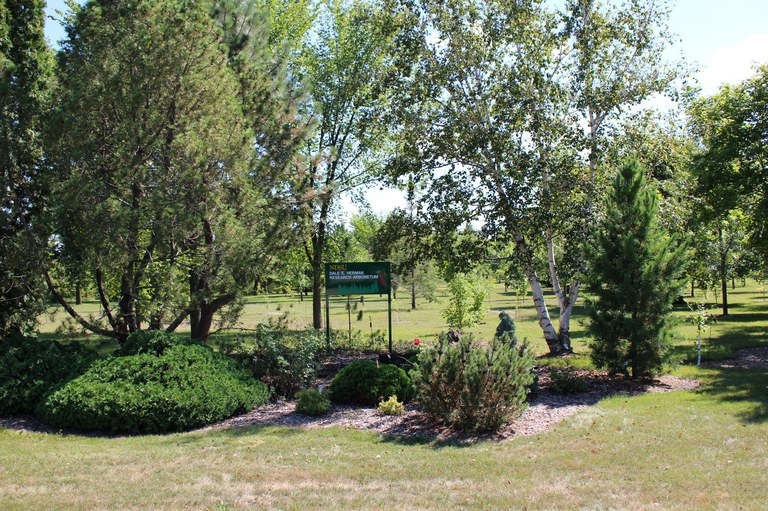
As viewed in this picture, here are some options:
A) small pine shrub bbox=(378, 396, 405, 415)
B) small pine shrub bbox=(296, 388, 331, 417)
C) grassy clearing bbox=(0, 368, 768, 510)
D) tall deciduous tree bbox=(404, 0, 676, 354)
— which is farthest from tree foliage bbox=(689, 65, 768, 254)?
small pine shrub bbox=(296, 388, 331, 417)

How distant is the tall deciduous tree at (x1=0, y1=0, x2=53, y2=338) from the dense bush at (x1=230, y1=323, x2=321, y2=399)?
409 centimetres

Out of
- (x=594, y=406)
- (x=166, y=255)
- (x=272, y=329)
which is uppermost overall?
Answer: (x=166, y=255)

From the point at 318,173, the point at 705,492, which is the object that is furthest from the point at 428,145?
the point at 705,492

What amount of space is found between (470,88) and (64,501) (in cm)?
1234

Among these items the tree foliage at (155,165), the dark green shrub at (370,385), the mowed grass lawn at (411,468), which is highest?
the tree foliage at (155,165)

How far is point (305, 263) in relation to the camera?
22203 millimetres

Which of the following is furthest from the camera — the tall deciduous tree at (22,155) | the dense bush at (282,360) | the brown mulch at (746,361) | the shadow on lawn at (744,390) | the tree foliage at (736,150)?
the tree foliage at (736,150)

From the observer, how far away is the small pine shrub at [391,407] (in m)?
9.03

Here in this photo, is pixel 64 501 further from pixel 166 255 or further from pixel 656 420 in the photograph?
pixel 656 420

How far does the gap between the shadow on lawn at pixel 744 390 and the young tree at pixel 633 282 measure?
111 centimetres

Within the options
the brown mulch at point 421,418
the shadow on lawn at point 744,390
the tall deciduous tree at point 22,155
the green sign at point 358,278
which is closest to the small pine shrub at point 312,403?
the brown mulch at point 421,418

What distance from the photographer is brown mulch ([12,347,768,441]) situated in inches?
322

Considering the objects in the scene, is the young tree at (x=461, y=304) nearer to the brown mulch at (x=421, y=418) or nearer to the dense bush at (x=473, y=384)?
the brown mulch at (x=421, y=418)

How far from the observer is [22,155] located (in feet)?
35.4
